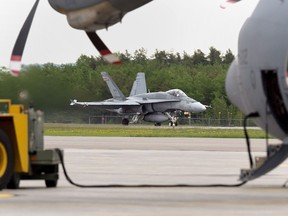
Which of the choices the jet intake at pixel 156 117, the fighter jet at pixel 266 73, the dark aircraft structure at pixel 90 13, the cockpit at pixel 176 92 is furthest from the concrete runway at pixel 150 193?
the jet intake at pixel 156 117

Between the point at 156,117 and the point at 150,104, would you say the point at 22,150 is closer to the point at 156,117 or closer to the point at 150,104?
the point at 150,104

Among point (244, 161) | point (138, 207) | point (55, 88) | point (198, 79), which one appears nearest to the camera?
point (138, 207)

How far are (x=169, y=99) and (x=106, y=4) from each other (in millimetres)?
85030

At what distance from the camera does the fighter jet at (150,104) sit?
102 metres

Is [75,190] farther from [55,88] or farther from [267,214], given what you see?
[55,88]

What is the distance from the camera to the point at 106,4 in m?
18.1

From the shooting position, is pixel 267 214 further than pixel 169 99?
No

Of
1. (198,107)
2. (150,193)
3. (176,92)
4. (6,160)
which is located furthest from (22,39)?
(198,107)

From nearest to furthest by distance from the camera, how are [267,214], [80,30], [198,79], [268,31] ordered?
[267,214] < [80,30] < [268,31] < [198,79]

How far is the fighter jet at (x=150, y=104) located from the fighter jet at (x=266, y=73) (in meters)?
75.3

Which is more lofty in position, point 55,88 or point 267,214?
point 55,88

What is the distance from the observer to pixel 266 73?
Answer: 20.6 metres

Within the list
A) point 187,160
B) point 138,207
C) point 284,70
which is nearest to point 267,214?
point 138,207

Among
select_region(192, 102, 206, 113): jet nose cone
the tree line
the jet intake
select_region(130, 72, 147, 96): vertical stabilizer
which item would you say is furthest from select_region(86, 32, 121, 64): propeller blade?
the jet intake
